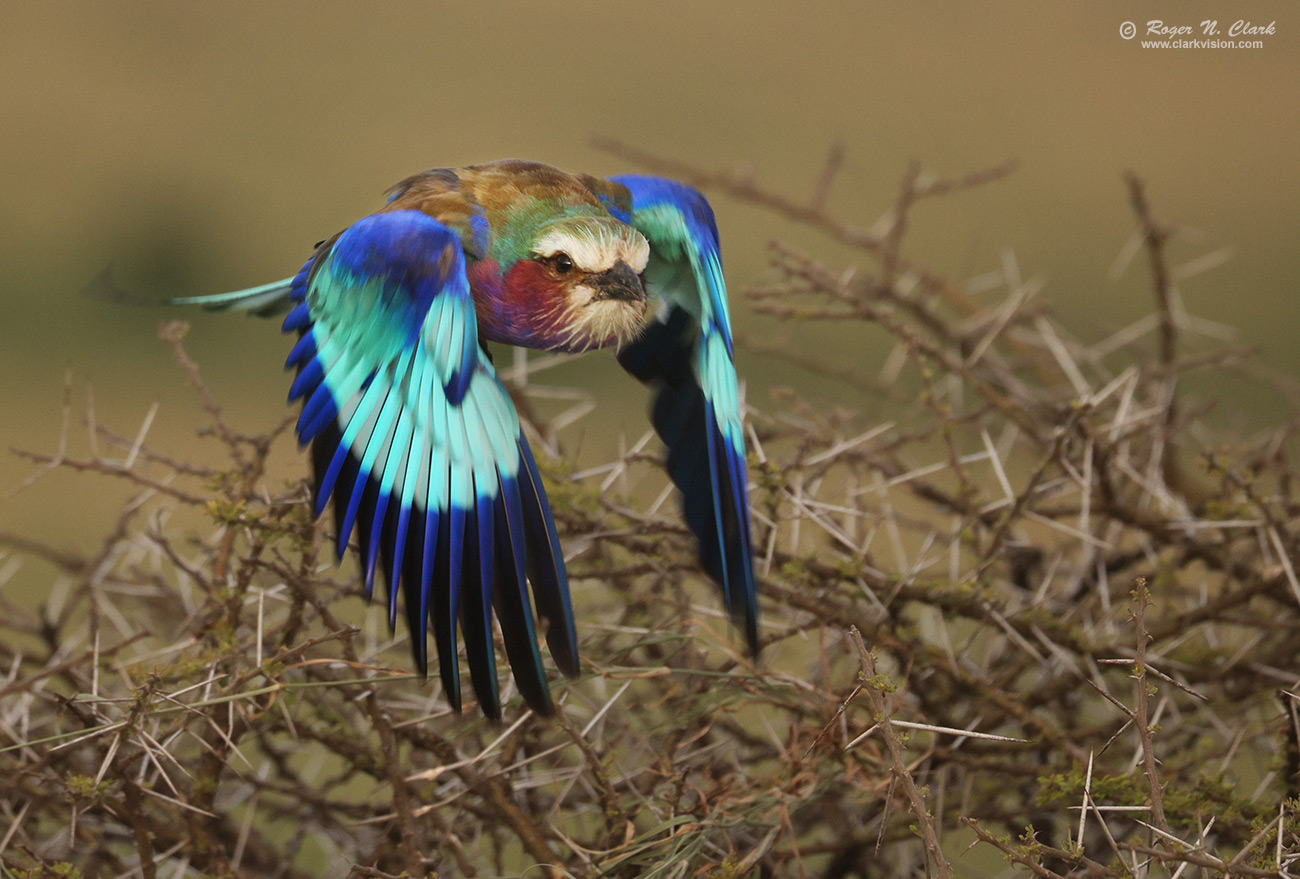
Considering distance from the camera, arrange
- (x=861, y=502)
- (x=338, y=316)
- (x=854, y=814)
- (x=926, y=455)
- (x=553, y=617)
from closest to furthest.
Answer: (x=553, y=617), (x=338, y=316), (x=854, y=814), (x=861, y=502), (x=926, y=455)

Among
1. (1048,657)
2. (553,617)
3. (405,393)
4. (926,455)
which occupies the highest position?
(405,393)

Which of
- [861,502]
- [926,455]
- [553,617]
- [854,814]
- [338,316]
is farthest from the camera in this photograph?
[926,455]

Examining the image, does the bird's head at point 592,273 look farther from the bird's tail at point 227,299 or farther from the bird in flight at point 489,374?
the bird's tail at point 227,299

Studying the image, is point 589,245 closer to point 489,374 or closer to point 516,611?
point 489,374

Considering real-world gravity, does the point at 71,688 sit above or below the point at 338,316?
below

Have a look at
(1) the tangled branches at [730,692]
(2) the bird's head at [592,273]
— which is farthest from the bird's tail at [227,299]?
(2) the bird's head at [592,273]

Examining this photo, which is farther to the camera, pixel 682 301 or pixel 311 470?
pixel 682 301

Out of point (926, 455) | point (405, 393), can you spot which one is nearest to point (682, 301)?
point (405, 393)

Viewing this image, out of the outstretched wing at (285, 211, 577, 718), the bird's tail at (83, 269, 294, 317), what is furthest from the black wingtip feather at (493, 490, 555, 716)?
the bird's tail at (83, 269, 294, 317)

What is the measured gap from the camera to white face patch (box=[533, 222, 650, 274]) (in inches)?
33.7

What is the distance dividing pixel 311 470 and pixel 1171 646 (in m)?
0.67

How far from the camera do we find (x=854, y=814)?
2.97 ft

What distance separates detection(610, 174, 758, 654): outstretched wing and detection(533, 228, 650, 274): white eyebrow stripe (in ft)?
0.23

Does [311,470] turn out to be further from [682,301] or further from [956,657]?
[956,657]
